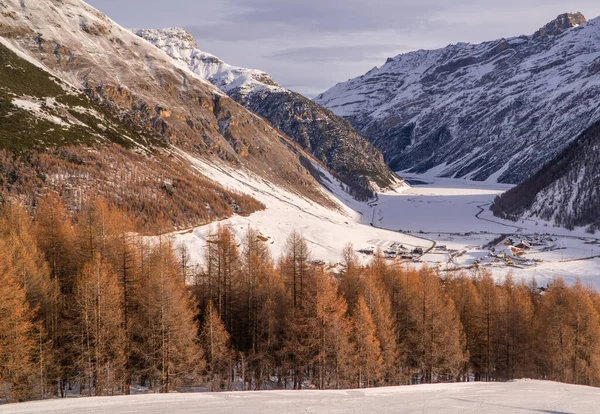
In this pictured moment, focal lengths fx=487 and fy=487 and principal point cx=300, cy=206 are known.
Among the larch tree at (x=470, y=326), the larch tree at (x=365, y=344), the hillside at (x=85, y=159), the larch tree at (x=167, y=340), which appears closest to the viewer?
the larch tree at (x=167, y=340)

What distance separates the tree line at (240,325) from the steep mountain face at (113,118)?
4646 centimetres

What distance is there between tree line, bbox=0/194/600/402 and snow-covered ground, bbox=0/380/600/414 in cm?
678

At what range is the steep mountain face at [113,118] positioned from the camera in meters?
100

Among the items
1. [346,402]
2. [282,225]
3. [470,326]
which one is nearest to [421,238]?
[282,225]

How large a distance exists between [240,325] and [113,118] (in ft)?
357

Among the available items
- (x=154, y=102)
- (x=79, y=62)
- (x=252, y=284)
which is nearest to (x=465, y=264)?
(x=252, y=284)

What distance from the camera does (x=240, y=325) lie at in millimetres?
49094

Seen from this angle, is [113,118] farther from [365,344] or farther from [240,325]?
[365,344]

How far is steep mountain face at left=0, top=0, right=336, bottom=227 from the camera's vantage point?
100250mm

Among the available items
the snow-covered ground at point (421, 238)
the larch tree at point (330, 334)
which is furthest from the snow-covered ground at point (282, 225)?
the larch tree at point (330, 334)

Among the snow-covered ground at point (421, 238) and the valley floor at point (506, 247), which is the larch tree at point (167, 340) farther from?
the valley floor at point (506, 247)

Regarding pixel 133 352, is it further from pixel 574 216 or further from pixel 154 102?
pixel 574 216

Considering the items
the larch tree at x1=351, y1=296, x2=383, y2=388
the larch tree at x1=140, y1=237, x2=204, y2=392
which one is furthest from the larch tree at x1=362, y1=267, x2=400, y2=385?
the larch tree at x1=140, y1=237, x2=204, y2=392

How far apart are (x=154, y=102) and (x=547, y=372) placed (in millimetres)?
153560
